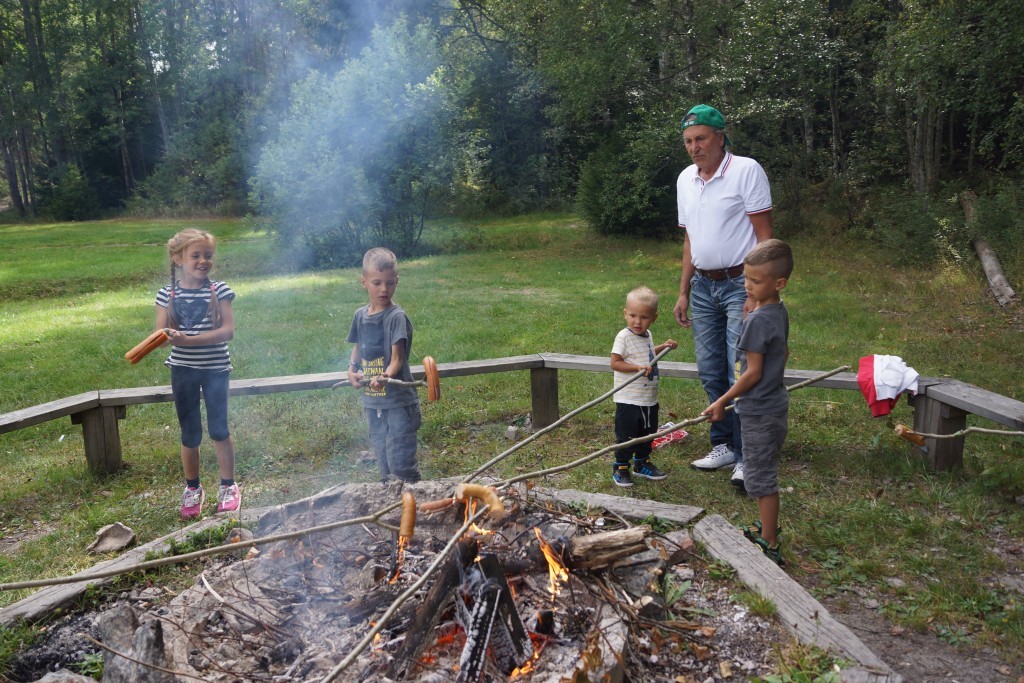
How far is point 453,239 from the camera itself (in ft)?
54.0

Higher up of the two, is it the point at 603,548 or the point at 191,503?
the point at 603,548

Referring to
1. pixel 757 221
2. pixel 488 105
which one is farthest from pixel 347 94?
pixel 488 105

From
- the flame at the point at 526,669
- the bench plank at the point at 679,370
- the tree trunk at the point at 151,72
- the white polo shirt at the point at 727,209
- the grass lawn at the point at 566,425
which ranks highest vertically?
the tree trunk at the point at 151,72

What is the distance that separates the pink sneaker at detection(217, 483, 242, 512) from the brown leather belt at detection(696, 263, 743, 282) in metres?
2.72

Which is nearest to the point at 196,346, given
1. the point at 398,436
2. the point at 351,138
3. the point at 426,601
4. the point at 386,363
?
the point at 386,363

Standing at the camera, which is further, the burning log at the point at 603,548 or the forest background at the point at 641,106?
the forest background at the point at 641,106

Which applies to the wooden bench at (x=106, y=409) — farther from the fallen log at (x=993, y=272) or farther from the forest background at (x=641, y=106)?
the fallen log at (x=993, y=272)

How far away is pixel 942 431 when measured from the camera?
445 cm

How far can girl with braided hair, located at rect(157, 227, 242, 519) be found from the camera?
3949 mm

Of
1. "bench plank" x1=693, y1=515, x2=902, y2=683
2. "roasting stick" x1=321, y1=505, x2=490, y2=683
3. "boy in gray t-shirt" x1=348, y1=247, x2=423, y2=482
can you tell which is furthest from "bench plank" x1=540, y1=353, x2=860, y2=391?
"roasting stick" x1=321, y1=505, x2=490, y2=683

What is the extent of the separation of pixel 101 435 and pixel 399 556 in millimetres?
2863

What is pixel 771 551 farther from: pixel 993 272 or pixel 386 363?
pixel 993 272

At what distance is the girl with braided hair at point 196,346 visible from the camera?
3.95 m

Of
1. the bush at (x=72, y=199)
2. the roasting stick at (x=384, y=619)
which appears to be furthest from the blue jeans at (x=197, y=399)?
the bush at (x=72, y=199)
